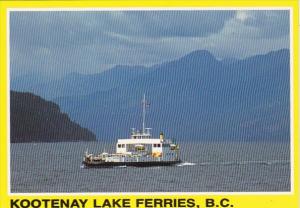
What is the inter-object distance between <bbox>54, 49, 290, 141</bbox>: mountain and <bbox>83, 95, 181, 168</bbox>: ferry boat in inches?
319

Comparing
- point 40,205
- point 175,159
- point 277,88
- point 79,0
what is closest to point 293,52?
point 277,88

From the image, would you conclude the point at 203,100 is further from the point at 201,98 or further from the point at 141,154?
the point at 141,154

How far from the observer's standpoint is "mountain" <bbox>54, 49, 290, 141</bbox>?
2105cm

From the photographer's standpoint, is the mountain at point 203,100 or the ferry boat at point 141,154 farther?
the ferry boat at point 141,154

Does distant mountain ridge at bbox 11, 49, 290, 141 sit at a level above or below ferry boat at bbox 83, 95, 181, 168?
above

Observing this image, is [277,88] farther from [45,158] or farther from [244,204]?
[45,158]

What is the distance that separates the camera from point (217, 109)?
24.9 meters

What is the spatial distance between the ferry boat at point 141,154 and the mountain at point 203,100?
319 inches

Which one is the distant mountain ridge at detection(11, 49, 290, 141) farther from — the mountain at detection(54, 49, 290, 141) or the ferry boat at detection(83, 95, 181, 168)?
the ferry boat at detection(83, 95, 181, 168)

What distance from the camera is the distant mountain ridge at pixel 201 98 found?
21.0 meters

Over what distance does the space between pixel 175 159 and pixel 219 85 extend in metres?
16.1

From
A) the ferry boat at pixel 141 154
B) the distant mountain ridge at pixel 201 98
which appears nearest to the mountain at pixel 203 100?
the distant mountain ridge at pixel 201 98

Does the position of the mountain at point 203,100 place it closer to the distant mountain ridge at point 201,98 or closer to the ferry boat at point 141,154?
the distant mountain ridge at point 201,98

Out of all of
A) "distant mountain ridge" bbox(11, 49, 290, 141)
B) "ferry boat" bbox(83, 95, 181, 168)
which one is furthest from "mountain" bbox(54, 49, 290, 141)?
"ferry boat" bbox(83, 95, 181, 168)
